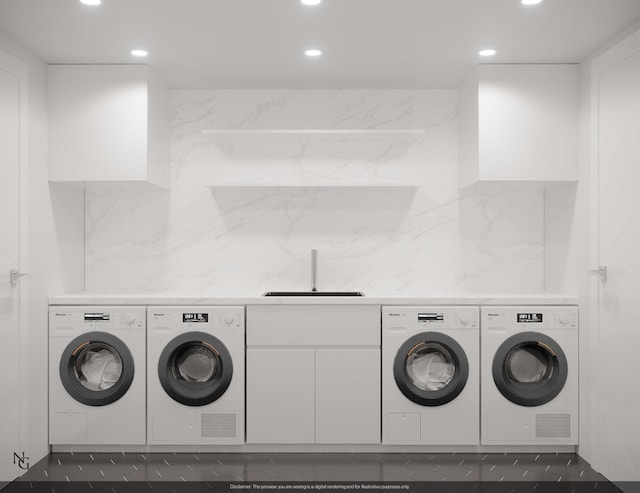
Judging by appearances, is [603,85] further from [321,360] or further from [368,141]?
[321,360]

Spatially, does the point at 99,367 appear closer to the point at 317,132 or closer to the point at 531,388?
the point at 317,132

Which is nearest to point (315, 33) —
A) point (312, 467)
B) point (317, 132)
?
point (317, 132)

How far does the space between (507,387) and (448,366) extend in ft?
1.14

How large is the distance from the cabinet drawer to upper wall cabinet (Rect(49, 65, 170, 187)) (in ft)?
3.77

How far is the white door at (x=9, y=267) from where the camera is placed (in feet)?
8.81

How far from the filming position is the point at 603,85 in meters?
2.89

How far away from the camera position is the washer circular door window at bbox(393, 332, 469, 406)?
120 inches

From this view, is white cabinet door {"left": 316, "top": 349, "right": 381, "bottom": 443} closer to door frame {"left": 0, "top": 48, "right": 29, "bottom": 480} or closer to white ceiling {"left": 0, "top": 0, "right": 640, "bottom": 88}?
door frame {"left": 0, "top": 48, "right": 29, "bottom": 480}

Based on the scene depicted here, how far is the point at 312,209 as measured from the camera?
3729 millimetres

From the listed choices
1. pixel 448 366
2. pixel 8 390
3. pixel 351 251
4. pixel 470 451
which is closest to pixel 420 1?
pixel 351 251

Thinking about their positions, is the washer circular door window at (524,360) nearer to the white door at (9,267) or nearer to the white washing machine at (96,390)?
the white washing machine at (96,390)

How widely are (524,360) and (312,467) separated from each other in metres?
1.41

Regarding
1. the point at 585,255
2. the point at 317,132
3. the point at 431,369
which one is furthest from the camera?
the point at 317,132

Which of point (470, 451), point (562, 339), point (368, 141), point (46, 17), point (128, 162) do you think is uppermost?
point (46, 17)
